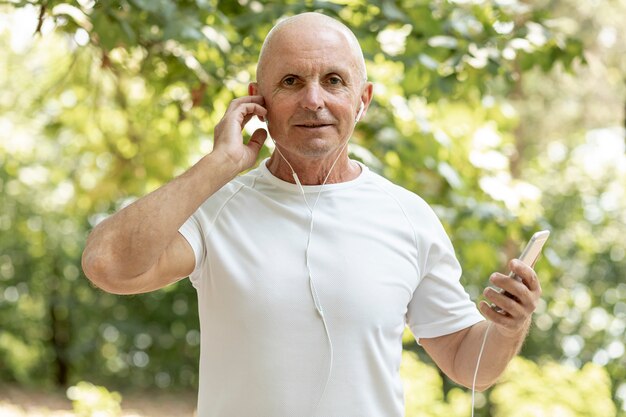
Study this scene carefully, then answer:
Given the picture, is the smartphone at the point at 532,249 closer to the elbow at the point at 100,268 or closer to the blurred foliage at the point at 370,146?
the elbow at the point at 100,268

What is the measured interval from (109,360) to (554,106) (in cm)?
495

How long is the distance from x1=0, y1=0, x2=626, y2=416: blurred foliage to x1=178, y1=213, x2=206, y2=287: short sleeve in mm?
1110

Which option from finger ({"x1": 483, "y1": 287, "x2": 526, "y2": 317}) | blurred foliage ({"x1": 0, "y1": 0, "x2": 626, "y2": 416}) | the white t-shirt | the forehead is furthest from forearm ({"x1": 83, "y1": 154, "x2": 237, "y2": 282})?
blurred foliage ({"x1": 0, "y1": 0, "x2": 626, "y2": 416})

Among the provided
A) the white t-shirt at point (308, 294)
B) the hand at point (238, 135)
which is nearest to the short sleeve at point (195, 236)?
the white t-shirt at point (308, 294)

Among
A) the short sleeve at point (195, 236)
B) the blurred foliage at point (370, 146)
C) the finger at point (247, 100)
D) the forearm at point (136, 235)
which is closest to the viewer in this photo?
the forearm at point (136, 235)

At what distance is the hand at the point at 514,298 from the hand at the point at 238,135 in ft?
1.81

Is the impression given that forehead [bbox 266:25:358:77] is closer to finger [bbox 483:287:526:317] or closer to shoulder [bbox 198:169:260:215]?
shoulder [bbox 198:169:260:215]

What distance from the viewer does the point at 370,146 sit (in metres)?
3.84

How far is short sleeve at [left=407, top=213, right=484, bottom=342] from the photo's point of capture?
2.00 metres

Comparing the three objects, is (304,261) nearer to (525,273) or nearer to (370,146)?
(525,273)

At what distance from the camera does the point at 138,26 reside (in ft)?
10.5

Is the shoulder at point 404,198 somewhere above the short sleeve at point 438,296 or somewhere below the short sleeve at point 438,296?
above

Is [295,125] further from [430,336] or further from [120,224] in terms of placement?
[430,336]

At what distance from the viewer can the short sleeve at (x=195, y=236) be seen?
1851 millimetres
